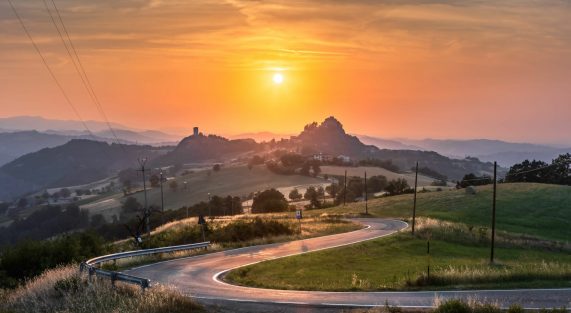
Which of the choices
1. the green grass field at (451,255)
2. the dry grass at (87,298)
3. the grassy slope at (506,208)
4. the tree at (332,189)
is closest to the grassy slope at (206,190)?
the tree at (332,189)

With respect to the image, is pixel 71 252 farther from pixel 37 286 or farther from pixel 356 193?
pixel 356 193

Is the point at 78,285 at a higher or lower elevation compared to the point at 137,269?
higher

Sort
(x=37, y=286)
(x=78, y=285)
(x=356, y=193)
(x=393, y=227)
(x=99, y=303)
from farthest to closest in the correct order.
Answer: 1. (x=356, y=193)
2. (x=393, y=227)
3. (x=37, y=286)
4. (x=78, y=285)
5. (x=99, y=303)

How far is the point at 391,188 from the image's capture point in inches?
5217

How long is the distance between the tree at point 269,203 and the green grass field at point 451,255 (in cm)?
2286

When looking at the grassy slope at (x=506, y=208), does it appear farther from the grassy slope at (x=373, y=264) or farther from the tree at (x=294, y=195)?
the tree at (x=294, y=195)

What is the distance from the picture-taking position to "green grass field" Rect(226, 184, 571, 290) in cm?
2556

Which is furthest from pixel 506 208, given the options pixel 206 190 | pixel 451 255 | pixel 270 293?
pixel 206 190

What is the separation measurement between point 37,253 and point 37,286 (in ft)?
43.9

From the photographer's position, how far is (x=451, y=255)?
45312 millimetres

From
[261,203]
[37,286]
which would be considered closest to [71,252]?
[37,286]

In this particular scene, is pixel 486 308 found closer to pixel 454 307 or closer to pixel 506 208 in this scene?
pixel 454 307

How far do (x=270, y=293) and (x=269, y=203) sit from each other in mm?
96515

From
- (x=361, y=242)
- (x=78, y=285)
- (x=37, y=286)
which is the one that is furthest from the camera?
(x=361, y=242)
